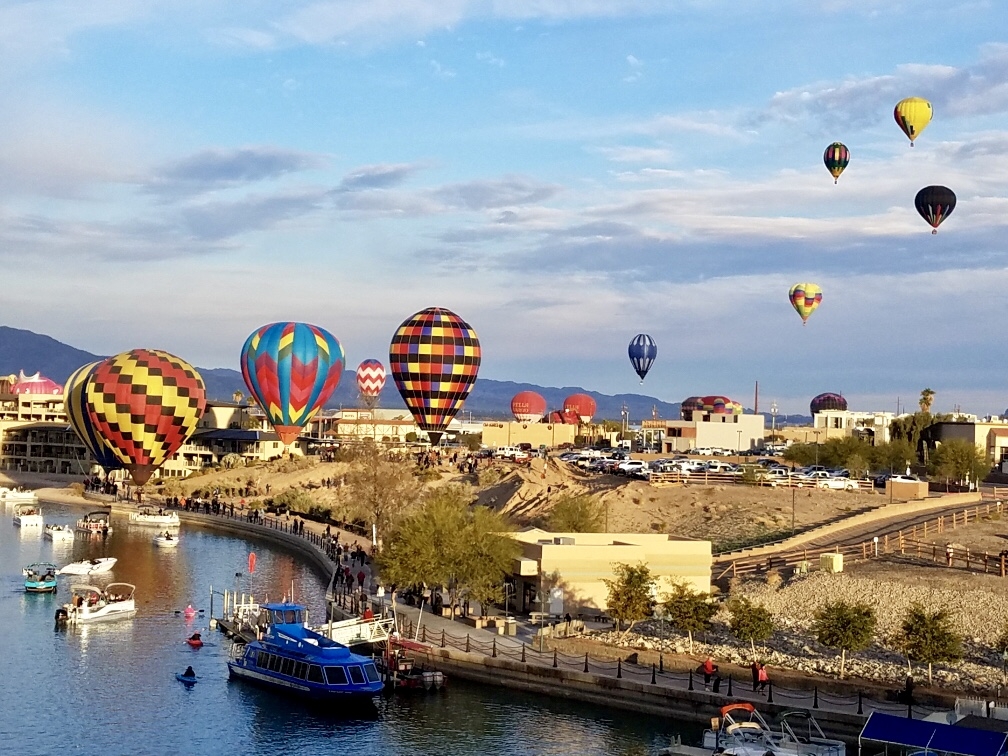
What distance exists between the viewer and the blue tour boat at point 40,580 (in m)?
62.9

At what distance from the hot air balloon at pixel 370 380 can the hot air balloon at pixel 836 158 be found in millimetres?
103140

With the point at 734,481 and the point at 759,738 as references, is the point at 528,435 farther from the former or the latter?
the point at 759,738

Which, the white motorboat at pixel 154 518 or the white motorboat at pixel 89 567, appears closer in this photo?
the white motorboat at pixel 89 567

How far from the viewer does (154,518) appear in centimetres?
9588

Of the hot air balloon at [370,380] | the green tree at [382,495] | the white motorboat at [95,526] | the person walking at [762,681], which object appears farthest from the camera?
the hot air balloon at [370,380]

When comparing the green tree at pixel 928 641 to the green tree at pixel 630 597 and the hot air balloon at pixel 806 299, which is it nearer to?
the green tree at pixel 630 597

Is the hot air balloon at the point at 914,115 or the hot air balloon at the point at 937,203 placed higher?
the hot air balloon at the point at 914,115

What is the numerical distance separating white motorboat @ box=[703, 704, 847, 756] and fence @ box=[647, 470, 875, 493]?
47.3 m

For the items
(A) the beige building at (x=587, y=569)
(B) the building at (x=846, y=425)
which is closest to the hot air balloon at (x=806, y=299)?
(B) the building at (x=846, y=425)

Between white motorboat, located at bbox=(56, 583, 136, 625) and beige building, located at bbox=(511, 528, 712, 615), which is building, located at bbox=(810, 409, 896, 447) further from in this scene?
white motorboat, located at bbox=(56, 583, 136, 625)

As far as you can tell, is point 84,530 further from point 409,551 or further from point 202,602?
point 409,551

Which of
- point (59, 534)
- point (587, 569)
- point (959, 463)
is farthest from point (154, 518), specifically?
point (959, 463)

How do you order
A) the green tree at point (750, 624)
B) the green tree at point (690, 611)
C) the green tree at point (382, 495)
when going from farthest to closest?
the green tree at point (382, 495) < the green tree at point (690, 611) < the green tree at point (750, 624)

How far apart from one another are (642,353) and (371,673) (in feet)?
397
